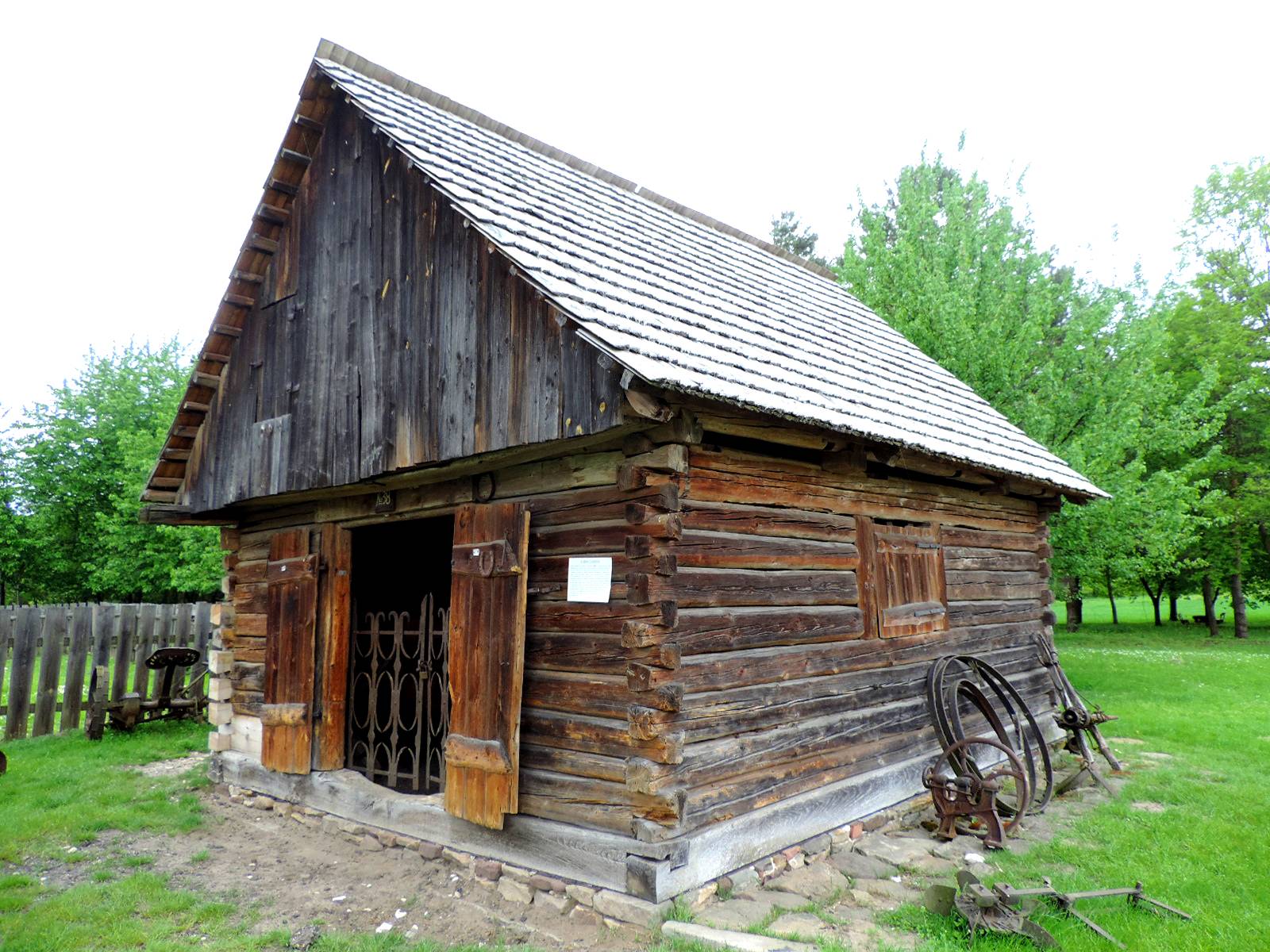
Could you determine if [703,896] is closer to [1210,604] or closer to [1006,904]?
[1006,904]

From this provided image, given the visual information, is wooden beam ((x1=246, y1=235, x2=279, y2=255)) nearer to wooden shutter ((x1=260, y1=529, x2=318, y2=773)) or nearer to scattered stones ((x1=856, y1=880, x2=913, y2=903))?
wooden shutter ((x1=260, y1=529, x2=318, y2=773))

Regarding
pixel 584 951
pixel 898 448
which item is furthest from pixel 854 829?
pixel 898 448

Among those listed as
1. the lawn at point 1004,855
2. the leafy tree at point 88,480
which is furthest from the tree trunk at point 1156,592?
the leafy tree at point 88,480

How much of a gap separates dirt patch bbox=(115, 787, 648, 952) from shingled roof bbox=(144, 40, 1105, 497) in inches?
125

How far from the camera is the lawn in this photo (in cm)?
441

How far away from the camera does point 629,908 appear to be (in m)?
4.38

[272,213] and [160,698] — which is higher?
[272,213]

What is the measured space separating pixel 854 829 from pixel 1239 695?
9.90 m

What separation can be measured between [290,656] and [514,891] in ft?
Result: 10.5

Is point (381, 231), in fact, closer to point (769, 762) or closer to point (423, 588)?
point (423, 588)

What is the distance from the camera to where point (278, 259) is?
764cm

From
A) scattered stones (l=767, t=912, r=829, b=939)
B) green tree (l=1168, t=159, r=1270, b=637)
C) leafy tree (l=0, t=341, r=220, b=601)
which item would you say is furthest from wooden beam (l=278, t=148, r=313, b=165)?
green tree (l=1168, t=159, r=1270, b=637)

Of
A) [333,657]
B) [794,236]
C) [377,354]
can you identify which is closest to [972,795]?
[333,657]

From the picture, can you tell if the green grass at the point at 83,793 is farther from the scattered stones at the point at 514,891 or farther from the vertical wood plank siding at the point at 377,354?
the scattered stones at the point at 514,891
